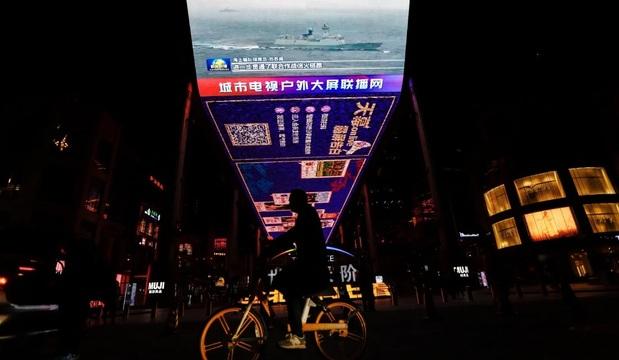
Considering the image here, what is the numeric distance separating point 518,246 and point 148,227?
45906 millimetres

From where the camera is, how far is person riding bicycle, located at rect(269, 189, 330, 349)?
329 cm

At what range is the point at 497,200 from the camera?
39469 mm

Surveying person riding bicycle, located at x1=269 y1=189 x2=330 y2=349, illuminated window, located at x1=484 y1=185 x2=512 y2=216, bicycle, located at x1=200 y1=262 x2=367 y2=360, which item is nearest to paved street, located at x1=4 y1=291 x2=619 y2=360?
bicycle, located at x1=200 y1=262 x2=367 y2=360

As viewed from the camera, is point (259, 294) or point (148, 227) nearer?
point (259, 294)

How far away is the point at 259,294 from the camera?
3.42m

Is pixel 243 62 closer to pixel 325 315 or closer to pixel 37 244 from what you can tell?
pixel 37 244

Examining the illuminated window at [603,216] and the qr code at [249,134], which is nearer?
the qr code at [249,134]

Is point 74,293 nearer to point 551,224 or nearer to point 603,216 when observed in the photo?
point 551,224

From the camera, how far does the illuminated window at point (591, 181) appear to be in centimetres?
3303

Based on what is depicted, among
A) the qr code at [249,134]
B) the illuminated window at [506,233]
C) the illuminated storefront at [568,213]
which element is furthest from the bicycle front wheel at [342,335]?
the illuminated window at [506,233]

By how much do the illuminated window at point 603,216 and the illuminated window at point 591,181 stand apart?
62.0 inches

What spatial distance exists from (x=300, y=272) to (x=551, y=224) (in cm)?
4241

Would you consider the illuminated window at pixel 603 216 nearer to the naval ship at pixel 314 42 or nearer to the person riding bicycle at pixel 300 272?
the naval ship at pixel 314 42

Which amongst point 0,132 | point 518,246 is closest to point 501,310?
point 0,132
